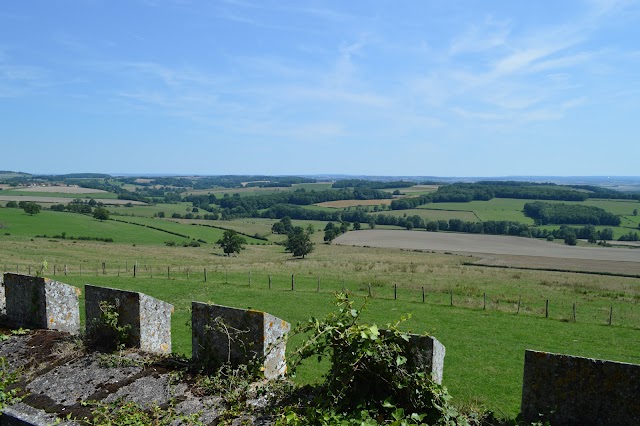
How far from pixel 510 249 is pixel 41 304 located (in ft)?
260

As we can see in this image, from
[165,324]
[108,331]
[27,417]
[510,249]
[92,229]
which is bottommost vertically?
[510,249]

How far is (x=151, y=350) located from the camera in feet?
25.4

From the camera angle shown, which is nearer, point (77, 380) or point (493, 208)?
point (77, 380)

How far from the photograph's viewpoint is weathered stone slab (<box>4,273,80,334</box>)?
8906 mm

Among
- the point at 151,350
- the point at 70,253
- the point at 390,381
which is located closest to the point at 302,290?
the point at 151,350

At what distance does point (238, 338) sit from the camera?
6.72m

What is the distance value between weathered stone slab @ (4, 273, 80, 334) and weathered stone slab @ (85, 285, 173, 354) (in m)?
1.16

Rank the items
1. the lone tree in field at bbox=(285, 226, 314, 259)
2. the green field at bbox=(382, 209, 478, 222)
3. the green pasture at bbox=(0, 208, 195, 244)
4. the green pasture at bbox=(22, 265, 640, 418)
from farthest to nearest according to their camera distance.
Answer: the green field at bbox=(382, 209, 478, 222), the green pasture at bbox=(0, 208, 195, 244), the lone tree in field at bbox=(285, 226, 314, 259), the green pasture at bbox=(22, 265, 640, 418)

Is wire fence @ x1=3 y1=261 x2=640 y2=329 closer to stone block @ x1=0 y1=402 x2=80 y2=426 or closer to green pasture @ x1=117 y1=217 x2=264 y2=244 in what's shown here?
stone block @ x1=0 y1=402 x2=80 y2=426

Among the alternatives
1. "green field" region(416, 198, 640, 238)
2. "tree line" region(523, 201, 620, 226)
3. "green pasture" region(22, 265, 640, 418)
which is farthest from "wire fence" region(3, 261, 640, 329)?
"tree line" region(523, 201, 620, 226)

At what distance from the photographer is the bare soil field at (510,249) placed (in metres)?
60.5

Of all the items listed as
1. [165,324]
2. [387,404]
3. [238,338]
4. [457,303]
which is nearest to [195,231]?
[457,303]

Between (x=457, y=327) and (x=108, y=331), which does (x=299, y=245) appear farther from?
(x=108, y=331)

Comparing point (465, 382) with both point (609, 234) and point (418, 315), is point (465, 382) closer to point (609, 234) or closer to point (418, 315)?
point (418, 315)
